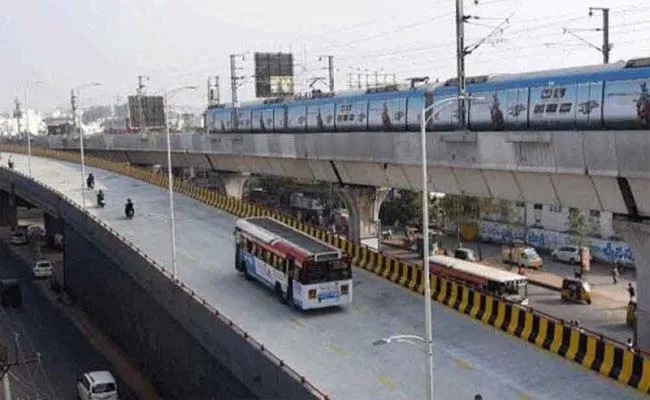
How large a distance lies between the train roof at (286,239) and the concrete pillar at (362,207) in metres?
9.90

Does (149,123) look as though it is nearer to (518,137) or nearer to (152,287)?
(152,287)

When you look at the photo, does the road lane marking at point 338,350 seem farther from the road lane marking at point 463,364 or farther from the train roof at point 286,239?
the road lane marking at point 463,364

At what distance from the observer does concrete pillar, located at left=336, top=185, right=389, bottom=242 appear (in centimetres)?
3944

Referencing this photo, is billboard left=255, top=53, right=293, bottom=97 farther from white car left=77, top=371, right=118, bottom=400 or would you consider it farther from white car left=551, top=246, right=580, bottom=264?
white car left=77, top=371, right=118, bottom=400

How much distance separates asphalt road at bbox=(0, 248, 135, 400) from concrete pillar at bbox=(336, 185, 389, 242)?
13812 millimetres

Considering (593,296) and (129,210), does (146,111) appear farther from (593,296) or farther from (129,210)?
(593,296)

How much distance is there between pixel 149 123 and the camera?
107 metres

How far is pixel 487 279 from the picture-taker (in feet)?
119

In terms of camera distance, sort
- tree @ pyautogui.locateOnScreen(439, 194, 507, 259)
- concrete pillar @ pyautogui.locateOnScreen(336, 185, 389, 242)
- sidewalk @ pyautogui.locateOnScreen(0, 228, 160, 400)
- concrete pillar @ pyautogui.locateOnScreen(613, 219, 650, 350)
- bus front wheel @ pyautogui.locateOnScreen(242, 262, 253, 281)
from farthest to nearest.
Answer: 1. tree @ pyautogui.locateOnScreen(439, 194, 507, 259)
2. concrete pillar @ pyautogui.locateOnScreen(336, 185, 389, 242)
3. sidewalk @ pyautogui.locateOnScreen(0, 228, 160, 400)
4. bus front wheel @ pyautogui.locateOnScreen(242, 262, 253, 281)
5. concrete pillar @ pyautogui.locateOnScreen(613, 219, 650, 350)

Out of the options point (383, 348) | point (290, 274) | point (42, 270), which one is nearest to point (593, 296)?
point (290, 274)

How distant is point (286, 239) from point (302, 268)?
8.35 ft

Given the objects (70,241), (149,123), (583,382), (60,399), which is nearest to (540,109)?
(583,382)

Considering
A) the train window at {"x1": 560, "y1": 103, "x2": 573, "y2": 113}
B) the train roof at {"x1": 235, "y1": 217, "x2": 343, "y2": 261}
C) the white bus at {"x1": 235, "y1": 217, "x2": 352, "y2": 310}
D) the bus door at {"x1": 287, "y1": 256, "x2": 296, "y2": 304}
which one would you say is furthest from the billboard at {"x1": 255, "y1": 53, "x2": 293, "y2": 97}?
the train window at {"x1": 560, "y1": 103, "x2": 573, "y2": 113}

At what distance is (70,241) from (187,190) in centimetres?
977
